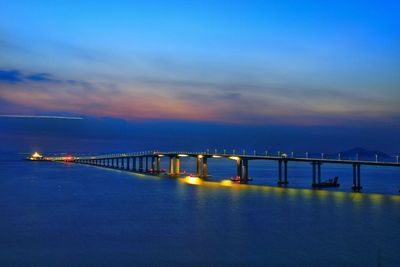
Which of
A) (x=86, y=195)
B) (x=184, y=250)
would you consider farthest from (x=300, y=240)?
(x=86, y=195)

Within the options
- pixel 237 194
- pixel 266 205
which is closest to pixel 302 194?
pixel 237 194

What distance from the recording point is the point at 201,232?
39.8 meters

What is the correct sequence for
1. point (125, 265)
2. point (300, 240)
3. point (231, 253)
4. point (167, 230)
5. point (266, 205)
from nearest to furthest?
point (125, 265) < point (231, 253) < point (300, 240) < point (167, 230) < point (266, 205)

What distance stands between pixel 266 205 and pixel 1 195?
40.7 metres

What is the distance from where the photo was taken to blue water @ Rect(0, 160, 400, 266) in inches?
1219

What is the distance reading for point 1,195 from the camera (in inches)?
2830

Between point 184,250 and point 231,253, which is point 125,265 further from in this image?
point 231,253

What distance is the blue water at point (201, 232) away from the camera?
3095cm

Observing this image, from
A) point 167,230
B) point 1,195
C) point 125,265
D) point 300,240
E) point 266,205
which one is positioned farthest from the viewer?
point 1,195

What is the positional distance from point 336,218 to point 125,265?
2595cm

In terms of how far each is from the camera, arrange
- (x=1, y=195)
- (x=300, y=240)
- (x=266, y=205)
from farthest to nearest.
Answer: (x=1, y=195) → (x=266, y=205) → (x=300, y=240)

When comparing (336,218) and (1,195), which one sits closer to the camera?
(336,218)

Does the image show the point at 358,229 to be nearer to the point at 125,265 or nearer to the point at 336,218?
the point at 336,218

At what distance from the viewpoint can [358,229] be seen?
1638 inches
